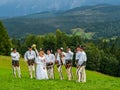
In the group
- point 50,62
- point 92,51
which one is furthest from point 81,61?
point 92,51

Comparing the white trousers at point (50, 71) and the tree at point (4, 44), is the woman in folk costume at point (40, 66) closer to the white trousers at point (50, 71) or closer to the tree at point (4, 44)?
the white trousers at point (50, 71)

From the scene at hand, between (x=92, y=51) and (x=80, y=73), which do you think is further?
(x=92, y=51)

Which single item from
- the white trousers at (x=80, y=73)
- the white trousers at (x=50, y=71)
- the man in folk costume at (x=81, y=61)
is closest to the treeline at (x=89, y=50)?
the white trousers at (x=50, y=71)

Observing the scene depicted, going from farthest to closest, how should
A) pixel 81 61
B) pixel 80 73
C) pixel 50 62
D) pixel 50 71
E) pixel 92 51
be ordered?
pixel 92 51
pixel 50 71
pixel 50 62
pixel 80 73
pixel 81 61

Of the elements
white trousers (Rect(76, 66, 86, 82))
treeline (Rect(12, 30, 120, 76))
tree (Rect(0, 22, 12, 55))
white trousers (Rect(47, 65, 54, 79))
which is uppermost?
white trousers (Rect(76, 66, 86, 82))

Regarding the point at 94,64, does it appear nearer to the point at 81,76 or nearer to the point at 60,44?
the point at 60,44

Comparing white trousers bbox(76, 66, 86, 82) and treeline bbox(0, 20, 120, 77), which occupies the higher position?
white trousers bbox(76, 66, 86, 82)

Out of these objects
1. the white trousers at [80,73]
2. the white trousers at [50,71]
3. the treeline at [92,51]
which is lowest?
the treeline at [92,51]

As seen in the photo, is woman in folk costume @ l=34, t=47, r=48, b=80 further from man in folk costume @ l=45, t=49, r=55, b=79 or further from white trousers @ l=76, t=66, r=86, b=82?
white trousers @ l=76, t=66, r=86, b=82

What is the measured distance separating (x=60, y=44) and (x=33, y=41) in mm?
8879

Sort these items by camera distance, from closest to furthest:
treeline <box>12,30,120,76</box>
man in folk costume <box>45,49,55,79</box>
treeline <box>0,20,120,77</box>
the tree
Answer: man in folk costume <box>45,49,55,79</box> < the tree < treeline <box>0,20,120,77</box> < treeline <box>12,30,120,76</box>

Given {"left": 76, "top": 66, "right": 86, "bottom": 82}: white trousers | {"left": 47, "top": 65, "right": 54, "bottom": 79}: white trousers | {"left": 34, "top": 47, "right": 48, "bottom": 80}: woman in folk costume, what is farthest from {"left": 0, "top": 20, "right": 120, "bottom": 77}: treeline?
{"left": 76, "top": 66, "right": 86, "bottom": 82}: white trousers

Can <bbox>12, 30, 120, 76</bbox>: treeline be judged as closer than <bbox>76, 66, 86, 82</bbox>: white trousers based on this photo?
No

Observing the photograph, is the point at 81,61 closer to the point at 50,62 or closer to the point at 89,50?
the point at 50,62
